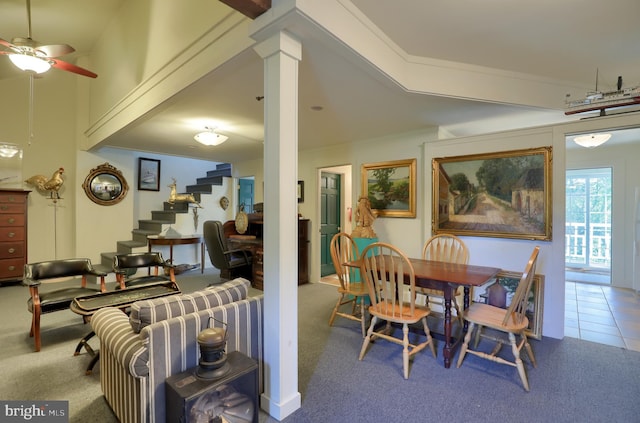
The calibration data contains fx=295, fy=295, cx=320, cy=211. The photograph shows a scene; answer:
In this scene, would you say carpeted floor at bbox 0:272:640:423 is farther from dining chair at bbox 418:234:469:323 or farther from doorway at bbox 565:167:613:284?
doorway at bbox 565:167:613:284

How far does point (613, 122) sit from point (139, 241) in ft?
22.9

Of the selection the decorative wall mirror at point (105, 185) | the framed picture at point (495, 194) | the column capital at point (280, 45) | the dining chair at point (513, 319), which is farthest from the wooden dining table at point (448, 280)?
the decorative wall mirror at point (105, 185)

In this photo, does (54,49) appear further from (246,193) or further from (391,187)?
(246,193)

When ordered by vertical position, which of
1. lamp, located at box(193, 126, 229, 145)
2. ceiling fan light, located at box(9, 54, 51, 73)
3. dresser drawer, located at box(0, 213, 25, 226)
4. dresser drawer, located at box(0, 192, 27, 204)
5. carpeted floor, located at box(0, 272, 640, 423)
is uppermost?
ceiling fan light, located at box(9, 54, 51, 73)

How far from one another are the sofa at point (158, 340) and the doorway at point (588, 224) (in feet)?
20.5

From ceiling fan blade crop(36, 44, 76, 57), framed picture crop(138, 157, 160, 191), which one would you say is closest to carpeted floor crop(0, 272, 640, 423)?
ceiling fan blade crop(36, 44, 76, 57)

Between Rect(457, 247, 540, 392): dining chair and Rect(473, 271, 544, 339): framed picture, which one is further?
Rect(473, 271, 544, 339): framed picture

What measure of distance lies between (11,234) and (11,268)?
21.7 inches

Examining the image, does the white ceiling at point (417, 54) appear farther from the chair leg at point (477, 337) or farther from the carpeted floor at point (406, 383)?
the carpeted floor at point (406, 383)

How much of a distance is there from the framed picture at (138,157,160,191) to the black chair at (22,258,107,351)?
3347 millimetres

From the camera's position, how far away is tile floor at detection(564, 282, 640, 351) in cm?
300

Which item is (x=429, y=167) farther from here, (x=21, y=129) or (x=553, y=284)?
(x=21, y=129)

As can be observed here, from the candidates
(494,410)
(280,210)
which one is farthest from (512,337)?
(280,210)

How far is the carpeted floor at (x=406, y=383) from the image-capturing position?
1.86m
